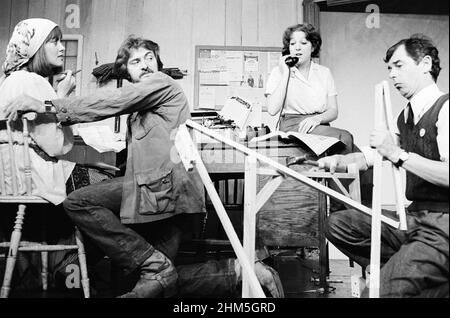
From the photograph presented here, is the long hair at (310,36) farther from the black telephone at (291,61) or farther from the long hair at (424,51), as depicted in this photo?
the long hair at (424,51)

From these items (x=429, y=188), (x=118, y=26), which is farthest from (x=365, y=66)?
(x=118, y=26)

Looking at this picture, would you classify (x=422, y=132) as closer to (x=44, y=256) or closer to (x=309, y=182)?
(x=309, y=182)

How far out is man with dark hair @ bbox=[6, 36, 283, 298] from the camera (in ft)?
4.51

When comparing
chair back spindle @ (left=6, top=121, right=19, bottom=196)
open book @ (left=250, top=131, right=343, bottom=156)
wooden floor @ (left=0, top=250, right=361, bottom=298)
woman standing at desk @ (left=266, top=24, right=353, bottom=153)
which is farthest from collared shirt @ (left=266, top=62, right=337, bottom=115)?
chair back spindle @ (left=6, top=121, right=19, bottom=196)

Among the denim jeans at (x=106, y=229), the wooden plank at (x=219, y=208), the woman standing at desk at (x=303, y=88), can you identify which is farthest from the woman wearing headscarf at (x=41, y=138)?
the woman standing at desk at (x=303, y=88)

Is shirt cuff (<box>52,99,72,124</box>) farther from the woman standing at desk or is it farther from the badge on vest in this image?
the badge on vest

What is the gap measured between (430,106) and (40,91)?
47.3 inches

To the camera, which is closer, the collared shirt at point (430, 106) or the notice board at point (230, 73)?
the collared shirt at point (430, 106)

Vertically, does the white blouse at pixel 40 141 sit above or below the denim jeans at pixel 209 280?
above

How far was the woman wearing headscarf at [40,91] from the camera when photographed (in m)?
1.47

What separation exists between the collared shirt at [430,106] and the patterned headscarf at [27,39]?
1216mm

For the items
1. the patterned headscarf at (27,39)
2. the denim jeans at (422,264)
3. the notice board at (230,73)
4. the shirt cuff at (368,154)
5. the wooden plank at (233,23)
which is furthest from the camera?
the notice board at (230,73)
